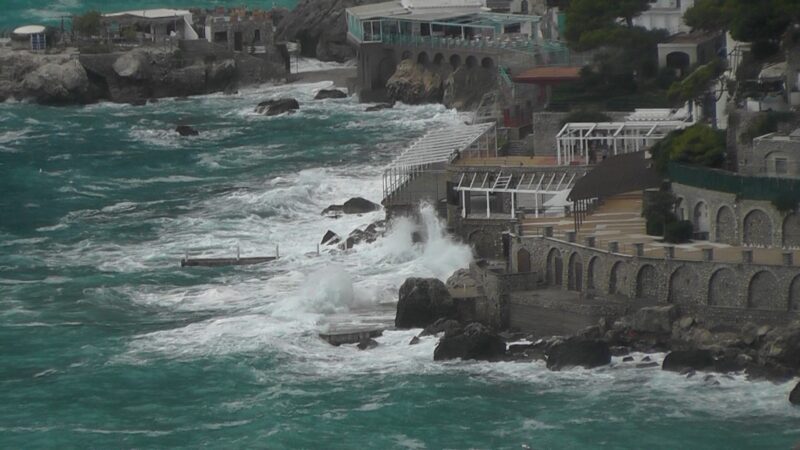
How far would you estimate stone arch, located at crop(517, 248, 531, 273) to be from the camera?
7456cm

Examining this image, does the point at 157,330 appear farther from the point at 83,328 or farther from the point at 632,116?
the point at 632,116

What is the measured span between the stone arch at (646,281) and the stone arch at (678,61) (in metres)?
31.6

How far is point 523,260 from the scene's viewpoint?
74688 mm

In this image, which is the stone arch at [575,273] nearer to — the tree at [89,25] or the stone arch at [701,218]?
the stone arch at [701,218]

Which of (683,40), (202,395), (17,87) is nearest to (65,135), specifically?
(17,87)

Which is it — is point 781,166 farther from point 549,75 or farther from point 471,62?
point 471,62

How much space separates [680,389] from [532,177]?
22753mm

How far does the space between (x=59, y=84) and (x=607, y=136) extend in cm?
6523

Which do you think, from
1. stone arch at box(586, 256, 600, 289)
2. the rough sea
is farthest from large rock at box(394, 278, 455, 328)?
stone arch at box(586, 256, 600, 289)

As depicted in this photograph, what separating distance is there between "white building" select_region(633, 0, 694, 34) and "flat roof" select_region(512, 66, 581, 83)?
4.61 metres

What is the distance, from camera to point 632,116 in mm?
90250

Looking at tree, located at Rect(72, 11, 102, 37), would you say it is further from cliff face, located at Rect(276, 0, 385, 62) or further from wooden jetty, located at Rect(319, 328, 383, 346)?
wooden jetty, located at Rect(319, 328, 383, 346)

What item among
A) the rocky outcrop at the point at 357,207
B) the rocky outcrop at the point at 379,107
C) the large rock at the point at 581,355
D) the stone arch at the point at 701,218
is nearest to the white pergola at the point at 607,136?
the rocky outcrop at the point at 357,207

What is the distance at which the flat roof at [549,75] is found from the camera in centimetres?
10188
